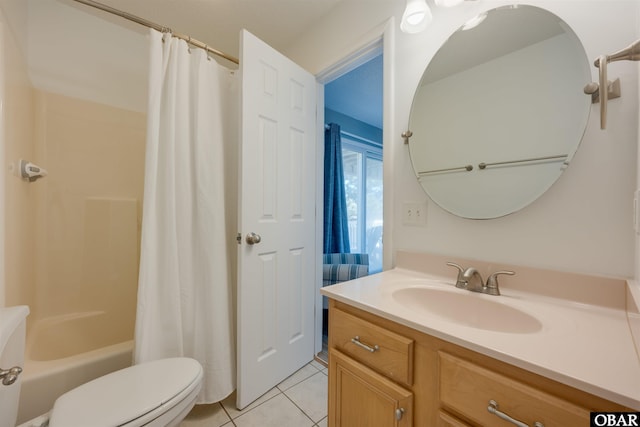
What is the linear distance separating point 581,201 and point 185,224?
1.61m

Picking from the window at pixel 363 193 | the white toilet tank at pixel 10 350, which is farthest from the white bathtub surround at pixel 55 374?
the window at pixel 363 193

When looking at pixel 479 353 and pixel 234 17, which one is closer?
pixel 479 353

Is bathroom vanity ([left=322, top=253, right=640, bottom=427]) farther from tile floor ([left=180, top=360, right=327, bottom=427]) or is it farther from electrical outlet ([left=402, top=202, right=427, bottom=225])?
tile floor ([left=180, top=360, right=327, bottom=427])

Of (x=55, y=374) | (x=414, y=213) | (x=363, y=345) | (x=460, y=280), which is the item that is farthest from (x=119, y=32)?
(x=460, y=280)

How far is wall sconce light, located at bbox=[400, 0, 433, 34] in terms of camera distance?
3.28 feet

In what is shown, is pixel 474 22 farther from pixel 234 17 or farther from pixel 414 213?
pixel 234 17

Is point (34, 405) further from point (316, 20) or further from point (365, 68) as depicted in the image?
point (365, 68)

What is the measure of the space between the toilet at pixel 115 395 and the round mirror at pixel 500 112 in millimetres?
1295

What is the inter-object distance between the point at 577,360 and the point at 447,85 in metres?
1.02

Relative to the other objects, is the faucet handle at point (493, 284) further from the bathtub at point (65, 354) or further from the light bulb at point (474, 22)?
the bathtub at point (65, 354)

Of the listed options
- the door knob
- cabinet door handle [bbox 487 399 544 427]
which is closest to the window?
the door knob

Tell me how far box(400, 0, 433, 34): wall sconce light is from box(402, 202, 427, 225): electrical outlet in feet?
2.52

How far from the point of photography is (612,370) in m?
0.42

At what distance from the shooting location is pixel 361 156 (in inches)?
130
